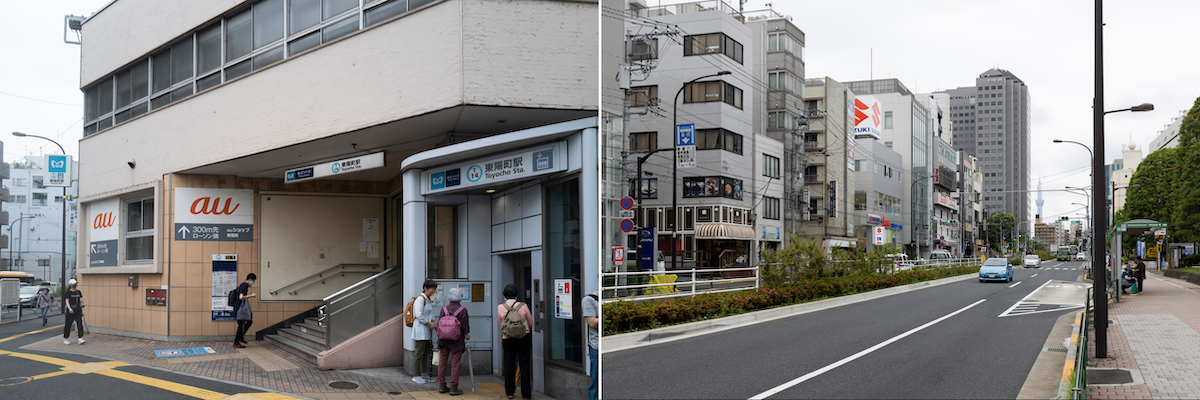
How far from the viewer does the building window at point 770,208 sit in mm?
50219

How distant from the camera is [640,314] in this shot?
14594mm

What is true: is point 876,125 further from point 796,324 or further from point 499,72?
point 499,72

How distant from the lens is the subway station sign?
33.0ft

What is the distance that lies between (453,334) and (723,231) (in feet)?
99.0

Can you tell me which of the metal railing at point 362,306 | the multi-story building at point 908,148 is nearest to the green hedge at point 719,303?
the metal railing at point 362,306

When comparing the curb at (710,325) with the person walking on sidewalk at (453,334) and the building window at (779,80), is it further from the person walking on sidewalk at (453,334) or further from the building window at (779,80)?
the building window at (779,80)

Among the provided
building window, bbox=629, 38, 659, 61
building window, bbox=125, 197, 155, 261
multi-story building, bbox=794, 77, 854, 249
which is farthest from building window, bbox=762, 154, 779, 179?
building window, bbox=125, 197, 155, 261

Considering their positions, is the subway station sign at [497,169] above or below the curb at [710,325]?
above

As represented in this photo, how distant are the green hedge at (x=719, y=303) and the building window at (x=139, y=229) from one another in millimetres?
13139

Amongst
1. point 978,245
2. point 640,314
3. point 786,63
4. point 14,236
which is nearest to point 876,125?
point 786,63

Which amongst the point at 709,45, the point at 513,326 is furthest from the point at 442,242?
the point at 709,45

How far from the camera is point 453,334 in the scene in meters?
10.8

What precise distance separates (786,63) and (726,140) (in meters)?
17.9

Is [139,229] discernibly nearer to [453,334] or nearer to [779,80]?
[453,334]
